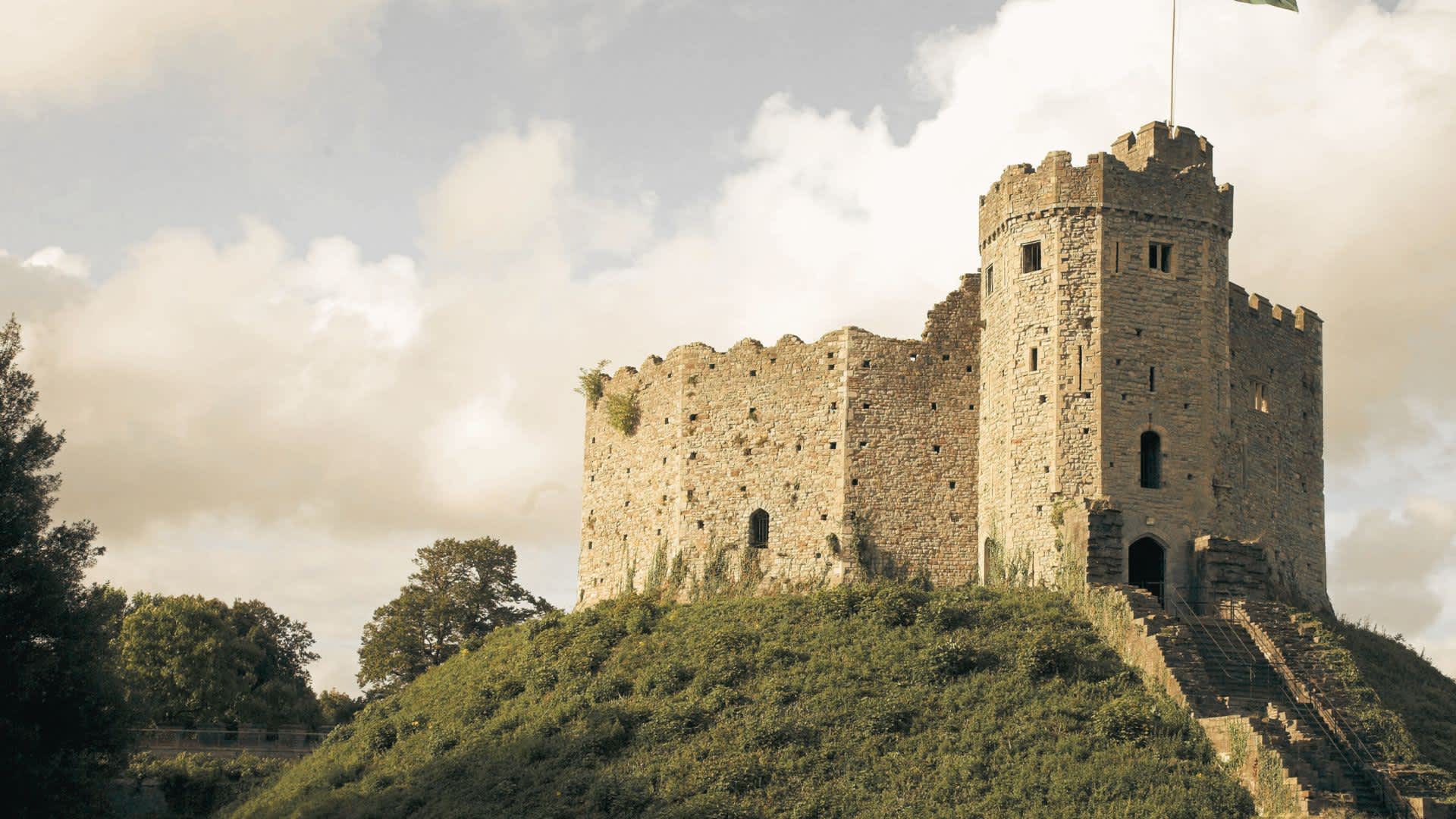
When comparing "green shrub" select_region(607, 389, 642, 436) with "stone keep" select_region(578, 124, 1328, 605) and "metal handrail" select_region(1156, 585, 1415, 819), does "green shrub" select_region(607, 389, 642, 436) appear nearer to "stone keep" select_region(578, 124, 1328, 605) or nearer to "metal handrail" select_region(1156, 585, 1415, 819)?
"stone keep" select_region(578, 124, 1328, 605)

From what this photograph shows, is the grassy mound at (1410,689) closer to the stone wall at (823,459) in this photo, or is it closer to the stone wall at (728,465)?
the stone wall at (823,459)

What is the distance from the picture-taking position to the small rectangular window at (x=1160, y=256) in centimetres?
4497

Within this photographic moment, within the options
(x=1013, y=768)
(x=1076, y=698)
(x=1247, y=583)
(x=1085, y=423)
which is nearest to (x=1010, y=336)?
(x=1085, y=423)

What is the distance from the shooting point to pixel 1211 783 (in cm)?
3291

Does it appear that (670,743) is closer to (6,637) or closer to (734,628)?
(734,628)

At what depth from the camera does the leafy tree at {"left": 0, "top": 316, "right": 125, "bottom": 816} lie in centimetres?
3256

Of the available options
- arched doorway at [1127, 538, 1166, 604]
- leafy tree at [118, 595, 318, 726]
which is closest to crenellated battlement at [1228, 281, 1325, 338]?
arched doorway at [1127, 538, 1166, 604]

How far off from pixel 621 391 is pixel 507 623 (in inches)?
530

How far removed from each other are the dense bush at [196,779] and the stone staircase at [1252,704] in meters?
25.9

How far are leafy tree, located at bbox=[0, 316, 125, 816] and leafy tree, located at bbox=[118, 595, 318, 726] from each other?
1099 inches

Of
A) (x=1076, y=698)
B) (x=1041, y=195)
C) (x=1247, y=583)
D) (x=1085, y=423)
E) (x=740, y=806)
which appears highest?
Answer: (x=1041, y=195)

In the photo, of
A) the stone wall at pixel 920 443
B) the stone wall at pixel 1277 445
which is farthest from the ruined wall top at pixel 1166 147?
the stone wall at pixel 920 443

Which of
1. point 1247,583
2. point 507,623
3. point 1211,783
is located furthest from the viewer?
point 507,623

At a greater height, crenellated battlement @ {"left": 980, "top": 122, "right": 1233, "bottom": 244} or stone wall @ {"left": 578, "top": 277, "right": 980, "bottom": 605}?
crenellated battlement @ {"left": 980, "top": 122, "right": 1233, "bottom": 244}
